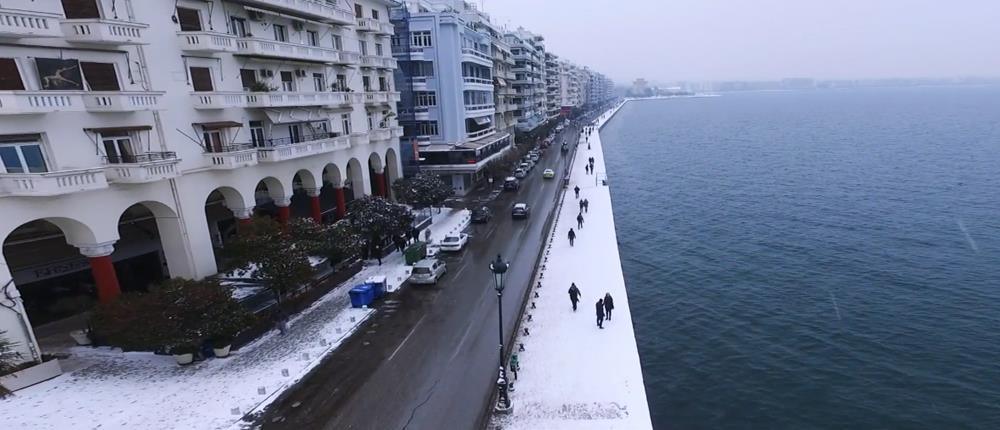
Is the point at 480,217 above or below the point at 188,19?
below

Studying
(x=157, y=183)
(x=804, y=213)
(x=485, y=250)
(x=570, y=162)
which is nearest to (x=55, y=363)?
(x=157, y=183)

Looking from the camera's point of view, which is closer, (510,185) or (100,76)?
(100,76)

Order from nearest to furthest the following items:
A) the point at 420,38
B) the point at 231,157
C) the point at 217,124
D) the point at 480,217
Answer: the point at 231,157 → the point at 217,124 → the point at 480,217 → the point at 420,38

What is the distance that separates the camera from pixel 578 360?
20875 millimetres

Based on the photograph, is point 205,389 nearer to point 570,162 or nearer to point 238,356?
point 238,356

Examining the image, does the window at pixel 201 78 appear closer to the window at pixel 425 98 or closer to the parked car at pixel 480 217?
the parked car at pixel 480 217

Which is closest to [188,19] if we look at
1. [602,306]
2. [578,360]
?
[602,306]

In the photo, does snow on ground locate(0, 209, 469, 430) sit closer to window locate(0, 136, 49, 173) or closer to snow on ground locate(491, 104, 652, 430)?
window locate(0, 136, 49, 173)

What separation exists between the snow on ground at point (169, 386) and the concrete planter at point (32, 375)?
0.30 meters

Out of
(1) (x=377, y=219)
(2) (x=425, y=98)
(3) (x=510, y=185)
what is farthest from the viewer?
(3) (x=510, y=185)

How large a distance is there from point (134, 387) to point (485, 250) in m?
22.1

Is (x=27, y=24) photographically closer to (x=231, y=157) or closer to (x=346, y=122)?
(x=231, y=157)

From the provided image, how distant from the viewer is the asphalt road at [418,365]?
58.4 feet

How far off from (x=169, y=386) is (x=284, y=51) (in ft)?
70.6
